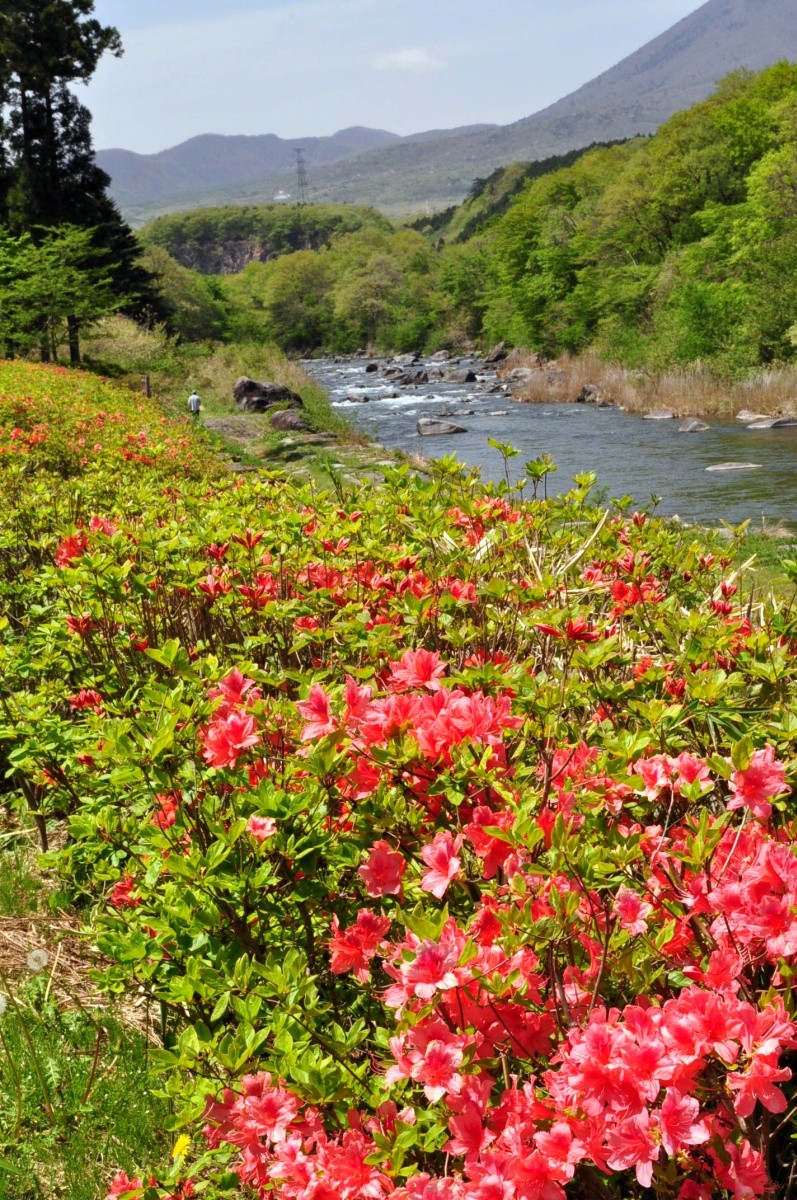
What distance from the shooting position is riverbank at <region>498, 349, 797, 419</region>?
22.1 m

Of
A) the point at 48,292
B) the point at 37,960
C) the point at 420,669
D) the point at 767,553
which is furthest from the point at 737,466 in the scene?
the point at 48,292

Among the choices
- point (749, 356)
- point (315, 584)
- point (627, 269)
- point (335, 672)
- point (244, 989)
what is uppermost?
point (627, 269)

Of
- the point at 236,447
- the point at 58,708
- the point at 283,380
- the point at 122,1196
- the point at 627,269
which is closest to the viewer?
the point at 122,1196

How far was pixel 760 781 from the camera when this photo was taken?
124 cm

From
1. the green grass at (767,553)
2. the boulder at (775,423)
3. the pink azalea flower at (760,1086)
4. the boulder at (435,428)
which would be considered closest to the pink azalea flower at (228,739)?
the pink azalea flower at (760,1086)

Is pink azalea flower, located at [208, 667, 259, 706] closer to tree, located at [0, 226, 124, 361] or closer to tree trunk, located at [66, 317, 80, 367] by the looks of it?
tree, located at [0, 226, 124, 361]

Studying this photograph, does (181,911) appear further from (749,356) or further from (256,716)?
(749,356)

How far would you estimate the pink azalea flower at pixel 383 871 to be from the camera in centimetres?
135

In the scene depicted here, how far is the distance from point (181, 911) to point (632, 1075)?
0.69m

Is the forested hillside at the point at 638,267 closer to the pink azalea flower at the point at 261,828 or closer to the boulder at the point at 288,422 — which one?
the boulder at the point at 288,422

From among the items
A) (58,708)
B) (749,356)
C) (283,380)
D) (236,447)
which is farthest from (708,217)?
(58,708)

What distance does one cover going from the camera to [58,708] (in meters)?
3.55

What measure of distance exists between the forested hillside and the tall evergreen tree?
771 inches

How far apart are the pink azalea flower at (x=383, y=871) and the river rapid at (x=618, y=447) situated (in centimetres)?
581
